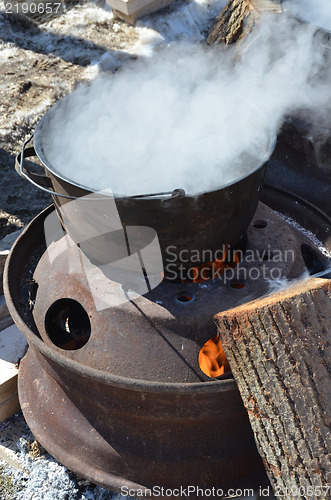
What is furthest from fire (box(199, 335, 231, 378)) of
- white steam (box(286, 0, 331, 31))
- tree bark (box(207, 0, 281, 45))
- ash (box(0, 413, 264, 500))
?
tree bark (box(207, 0, 281, 45))

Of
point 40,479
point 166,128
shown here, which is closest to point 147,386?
point 40,479

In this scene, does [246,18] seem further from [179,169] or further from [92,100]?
[179,169]

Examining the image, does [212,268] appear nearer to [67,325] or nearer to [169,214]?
[169,214]

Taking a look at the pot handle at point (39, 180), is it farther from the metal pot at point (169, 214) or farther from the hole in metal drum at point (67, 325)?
the hole in metal drum at point (67, 325)

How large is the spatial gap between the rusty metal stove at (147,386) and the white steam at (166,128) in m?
0.53

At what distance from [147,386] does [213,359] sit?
1.31 ft

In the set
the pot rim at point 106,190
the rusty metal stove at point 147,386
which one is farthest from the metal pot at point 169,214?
Answer: the rusty metal stove at point 147,386

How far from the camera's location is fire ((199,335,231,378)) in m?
2.47

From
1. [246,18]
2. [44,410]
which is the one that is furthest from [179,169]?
[246,18]

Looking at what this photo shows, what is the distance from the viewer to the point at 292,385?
2.09 metres

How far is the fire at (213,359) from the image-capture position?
97.3 inches

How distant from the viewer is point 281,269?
266 cm

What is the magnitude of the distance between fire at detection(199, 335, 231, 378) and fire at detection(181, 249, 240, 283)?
31 cm

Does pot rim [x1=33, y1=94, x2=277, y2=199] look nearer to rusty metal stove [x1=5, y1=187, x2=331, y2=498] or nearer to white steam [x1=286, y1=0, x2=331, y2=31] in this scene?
rusty metal stove [x1=5, y1=187, x2=331, y2=498]
